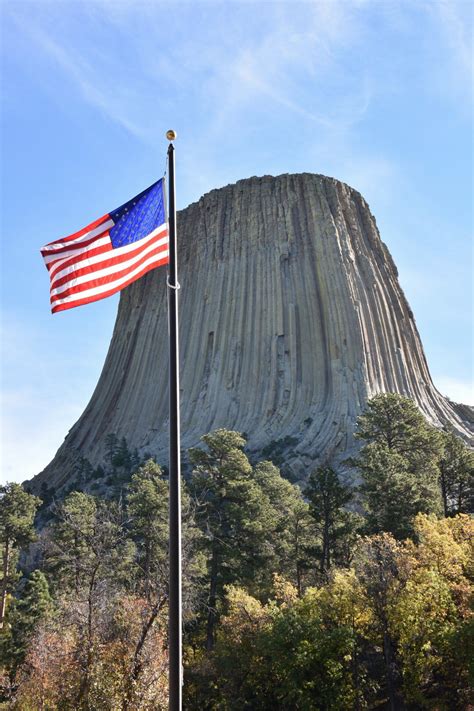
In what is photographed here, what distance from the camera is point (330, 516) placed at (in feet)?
81.8

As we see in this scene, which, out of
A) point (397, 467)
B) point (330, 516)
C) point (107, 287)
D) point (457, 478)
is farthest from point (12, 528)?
point (107, 287)

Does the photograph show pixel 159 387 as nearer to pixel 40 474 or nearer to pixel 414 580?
pixel 40 474

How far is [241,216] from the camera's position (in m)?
68.2

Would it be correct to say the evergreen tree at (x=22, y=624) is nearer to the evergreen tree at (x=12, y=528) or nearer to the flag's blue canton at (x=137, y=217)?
the evergreen tree at (x=12, y=528)

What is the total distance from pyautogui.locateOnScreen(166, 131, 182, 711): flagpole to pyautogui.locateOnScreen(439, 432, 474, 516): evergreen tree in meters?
24.0

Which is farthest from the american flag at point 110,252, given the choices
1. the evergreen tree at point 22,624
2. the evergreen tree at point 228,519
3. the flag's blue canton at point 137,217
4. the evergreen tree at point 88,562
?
the evergreen tree at point 22,624

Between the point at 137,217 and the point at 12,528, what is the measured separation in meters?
25.7

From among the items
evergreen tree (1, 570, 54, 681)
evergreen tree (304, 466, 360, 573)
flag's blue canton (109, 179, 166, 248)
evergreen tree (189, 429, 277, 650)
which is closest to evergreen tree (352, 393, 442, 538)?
evergreen tree (304, 466, 360, 573)

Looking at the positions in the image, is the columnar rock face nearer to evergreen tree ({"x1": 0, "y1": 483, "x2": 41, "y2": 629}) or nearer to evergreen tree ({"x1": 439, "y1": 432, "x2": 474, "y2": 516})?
evergreen tree ({"x1": 439, "y1": 432, "x2": 474, "y2": 516})

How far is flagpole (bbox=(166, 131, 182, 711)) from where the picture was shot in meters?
6.43

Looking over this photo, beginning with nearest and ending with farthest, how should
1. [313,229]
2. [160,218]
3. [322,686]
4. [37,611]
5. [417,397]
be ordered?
[160,218], [322,686], [37,611], [417,397], [313,229]

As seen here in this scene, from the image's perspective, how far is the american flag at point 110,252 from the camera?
8.41 meters

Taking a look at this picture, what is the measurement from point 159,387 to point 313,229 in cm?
2120

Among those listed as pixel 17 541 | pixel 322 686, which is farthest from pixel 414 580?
pixel 17 541
